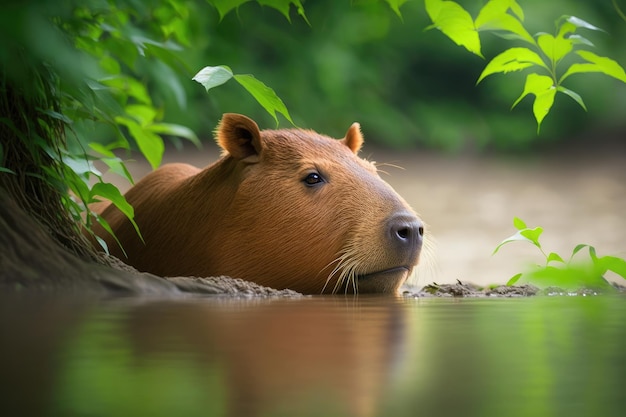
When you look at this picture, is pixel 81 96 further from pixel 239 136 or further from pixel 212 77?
pixel 239 136

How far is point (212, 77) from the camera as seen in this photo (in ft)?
5.66

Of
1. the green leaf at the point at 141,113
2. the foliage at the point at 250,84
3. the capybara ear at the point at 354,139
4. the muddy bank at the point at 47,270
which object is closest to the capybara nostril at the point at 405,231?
the capybara ear at the point at 354,139

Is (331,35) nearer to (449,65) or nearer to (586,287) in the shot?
(449,65)

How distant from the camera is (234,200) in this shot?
2.93 meters

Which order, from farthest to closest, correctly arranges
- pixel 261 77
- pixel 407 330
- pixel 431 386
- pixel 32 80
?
pixel 261 77 < pixel 32 80 < pixel 407 330 < pixel 431 386

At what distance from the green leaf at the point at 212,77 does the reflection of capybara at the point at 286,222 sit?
3.42 ft

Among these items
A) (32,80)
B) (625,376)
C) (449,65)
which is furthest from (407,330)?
(449,65)

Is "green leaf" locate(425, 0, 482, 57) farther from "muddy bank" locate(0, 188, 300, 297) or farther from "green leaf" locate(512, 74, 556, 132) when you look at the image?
"muddy bank" locate(0, 188, 300, 297)

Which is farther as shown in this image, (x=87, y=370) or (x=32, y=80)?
(x=32, y=80)

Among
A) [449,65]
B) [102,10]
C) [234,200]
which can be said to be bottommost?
[234,200]

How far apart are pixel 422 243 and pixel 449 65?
25.7 ft

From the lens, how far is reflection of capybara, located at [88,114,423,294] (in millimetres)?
2756

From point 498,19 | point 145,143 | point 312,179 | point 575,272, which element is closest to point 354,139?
point 312,179

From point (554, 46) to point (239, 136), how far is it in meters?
1.26
